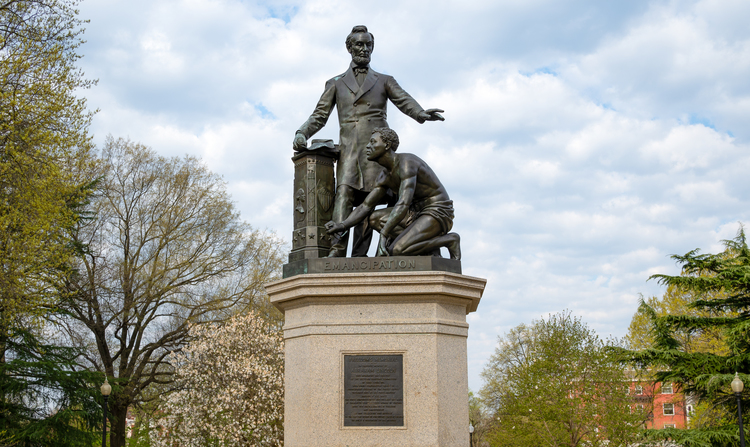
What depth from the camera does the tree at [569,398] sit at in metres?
26.8

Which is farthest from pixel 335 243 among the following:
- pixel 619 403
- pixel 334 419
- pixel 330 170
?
pixel 619 403

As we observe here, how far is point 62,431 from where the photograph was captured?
852 inches

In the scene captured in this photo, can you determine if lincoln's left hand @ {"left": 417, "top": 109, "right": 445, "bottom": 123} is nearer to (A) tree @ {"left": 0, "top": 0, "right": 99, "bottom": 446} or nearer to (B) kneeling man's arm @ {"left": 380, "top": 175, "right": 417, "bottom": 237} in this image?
(B) kneeling man's arm @ {"left": 380, "top": 175, "right": 417, "bottom": 237}

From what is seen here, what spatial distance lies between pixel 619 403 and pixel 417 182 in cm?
2191

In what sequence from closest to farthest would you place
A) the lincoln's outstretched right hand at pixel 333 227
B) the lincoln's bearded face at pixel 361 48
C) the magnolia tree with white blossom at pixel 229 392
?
the lincoln's outstretched right hand at pixel 333 227 → the lincoln's bearded face at pixel 361 48 → the magnolia tree with white blossom at pixel 229 392

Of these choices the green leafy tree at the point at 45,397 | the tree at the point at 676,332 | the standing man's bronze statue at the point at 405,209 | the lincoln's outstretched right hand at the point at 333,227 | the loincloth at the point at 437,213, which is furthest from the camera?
the tree at the point at 676,332

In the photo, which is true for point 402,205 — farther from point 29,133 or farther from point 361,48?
point 29,133

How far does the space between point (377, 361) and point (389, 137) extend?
294 cm

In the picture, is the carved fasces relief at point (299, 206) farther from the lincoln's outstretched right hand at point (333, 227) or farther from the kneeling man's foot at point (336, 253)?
the kneeling man's foot at point (336, 253)

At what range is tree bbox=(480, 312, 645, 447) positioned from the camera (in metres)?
26.8

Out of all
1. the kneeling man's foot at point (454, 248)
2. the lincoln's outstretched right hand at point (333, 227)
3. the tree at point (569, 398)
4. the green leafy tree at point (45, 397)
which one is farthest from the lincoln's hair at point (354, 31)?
the tree at point (569, 398)

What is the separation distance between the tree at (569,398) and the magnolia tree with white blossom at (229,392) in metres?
11.1

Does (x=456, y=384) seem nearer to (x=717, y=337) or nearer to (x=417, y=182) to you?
(x=417, y=182)

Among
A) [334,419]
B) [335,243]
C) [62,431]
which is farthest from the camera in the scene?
[62,431]
